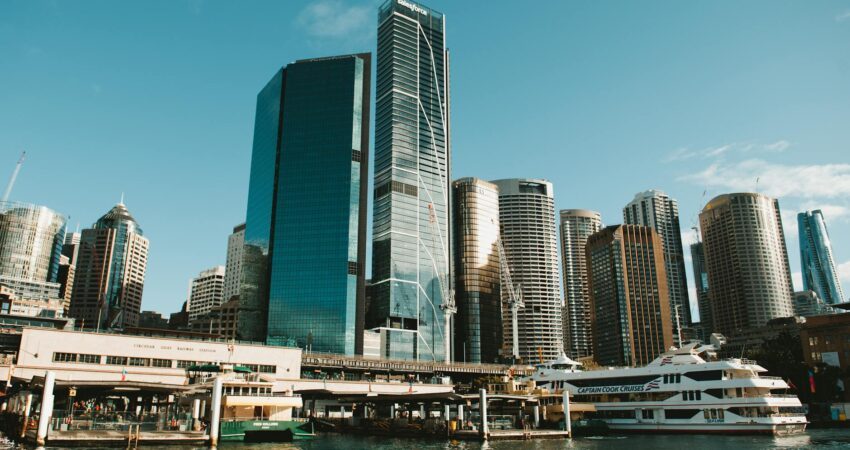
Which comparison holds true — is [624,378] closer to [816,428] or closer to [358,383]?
[816,428]

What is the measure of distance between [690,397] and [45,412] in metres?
74.2

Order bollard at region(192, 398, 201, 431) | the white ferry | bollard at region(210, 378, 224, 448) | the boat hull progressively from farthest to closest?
1. the white ferry
2. the boat hull
3. bollard at region(192, 398, 201, 431)
4. bollard at region(210, 378, 224, 448)

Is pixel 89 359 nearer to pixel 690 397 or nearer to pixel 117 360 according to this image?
pixel 117 360

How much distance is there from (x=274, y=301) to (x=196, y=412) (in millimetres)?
135180

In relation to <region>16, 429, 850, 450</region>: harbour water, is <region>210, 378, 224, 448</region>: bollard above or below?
above

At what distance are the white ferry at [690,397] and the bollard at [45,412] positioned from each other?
70075 mm

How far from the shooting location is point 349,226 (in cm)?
19775

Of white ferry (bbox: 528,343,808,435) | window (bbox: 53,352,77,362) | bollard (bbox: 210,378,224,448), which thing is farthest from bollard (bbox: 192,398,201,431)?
white ferry (bbox: 528,343,808,435)

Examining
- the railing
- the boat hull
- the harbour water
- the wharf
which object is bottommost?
the harbour water

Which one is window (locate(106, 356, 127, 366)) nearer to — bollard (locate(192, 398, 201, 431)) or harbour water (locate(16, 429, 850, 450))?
bollard (locate(192, 398, 201, 431))

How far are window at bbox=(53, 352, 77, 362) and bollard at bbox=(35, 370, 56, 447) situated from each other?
34987mm

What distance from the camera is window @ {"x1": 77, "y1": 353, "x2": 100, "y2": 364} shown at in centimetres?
8443

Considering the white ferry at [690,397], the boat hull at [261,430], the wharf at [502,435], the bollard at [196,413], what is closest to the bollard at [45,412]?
the bollard at [196,413]

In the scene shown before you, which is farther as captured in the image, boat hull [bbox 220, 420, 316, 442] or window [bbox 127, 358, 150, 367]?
window [bbox 127, 358, 150, 367]
